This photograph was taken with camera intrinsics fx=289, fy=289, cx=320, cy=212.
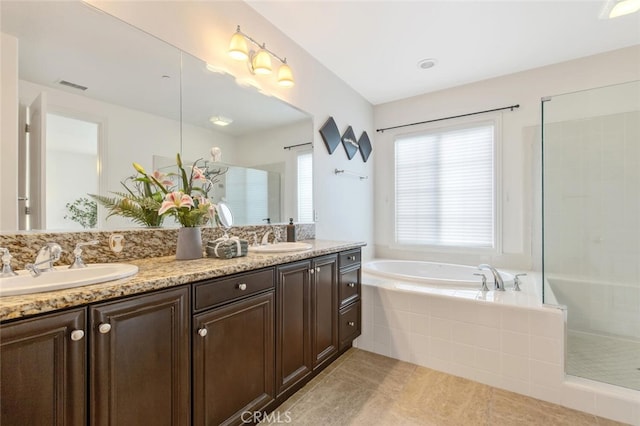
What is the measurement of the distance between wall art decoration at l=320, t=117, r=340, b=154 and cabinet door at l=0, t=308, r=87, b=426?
2291mm

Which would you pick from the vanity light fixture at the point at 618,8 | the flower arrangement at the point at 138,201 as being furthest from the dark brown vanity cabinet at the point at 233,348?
the vanity light fixture at the point at 618,8

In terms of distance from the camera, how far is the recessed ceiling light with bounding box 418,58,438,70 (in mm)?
2709

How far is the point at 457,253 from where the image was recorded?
3271mm

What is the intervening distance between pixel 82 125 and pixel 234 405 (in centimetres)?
139

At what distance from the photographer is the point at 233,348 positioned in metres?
1.26

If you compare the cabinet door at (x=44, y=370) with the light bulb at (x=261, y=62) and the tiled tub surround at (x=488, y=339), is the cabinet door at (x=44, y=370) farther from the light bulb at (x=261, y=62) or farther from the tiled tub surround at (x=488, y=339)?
the tiled tub surround at (x=488, y=339)

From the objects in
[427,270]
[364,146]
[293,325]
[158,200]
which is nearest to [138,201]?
[158,200]

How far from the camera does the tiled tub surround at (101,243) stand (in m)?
1.06

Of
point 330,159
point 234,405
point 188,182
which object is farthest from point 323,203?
point 234,405

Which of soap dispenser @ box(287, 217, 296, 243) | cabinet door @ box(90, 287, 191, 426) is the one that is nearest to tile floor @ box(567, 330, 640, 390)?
soap dispenser @ box(287, 217, 296, 243)

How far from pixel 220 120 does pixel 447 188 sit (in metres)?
2.60

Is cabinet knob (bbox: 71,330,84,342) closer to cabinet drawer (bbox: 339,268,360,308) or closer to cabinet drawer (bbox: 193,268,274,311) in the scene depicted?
cabinet drawer (bbox: 193,268,274,311)

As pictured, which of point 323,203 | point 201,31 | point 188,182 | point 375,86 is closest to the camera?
point 188,182

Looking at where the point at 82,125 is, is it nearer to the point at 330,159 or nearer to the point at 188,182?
the point at 188,182
